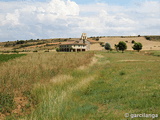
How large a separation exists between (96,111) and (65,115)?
1413 mm

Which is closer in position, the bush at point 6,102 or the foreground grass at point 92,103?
the foreground grass at point 92,103

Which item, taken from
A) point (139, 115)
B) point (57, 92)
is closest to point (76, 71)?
point (57, 92)

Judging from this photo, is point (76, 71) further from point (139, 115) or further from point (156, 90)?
point (139, 115)

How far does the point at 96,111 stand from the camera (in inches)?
380

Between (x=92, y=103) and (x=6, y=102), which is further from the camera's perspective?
(x=92, y=103)

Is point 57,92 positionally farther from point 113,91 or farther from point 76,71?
point 76,71

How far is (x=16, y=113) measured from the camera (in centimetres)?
1015

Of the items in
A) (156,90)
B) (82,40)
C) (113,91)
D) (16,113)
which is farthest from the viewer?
(82,40)

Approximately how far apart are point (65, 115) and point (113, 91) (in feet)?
15.4

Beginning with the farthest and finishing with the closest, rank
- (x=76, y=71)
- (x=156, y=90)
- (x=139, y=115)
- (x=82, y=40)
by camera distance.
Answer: (x=82, y=40), (x=76, y=71), (x=156, y=90), (x=139, y=115)

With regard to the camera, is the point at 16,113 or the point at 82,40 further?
the point at 82,40

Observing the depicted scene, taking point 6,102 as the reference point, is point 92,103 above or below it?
below

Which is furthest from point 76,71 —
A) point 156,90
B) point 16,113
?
point 16,113

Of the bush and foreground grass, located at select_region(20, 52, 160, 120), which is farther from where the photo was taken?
the bush
